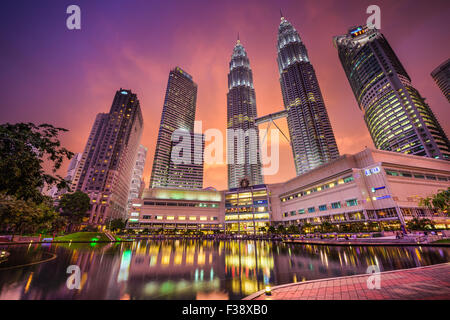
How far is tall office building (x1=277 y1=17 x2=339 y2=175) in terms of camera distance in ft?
444

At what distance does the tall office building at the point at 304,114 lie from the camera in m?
135

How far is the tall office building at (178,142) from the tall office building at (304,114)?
86470mm

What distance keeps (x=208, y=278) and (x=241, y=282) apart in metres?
2.09

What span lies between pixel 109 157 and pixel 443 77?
967 ft

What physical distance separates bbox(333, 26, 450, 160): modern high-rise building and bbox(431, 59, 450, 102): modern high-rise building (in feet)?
237

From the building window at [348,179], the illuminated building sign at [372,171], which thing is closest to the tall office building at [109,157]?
Result: the building window at [348,179]

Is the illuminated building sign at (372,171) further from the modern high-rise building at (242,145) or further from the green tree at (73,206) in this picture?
the modern high-rise building at (242,145)

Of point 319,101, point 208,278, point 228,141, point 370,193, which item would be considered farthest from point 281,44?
point 208,278

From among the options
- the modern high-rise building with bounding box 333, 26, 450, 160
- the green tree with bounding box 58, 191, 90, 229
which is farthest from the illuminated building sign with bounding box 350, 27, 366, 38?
the green tree with bounding box 58, 191, 90, 229

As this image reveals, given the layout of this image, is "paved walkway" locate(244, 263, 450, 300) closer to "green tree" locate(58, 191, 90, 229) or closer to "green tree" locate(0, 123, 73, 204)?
"green tree" locate(0, 123, 73, 204)

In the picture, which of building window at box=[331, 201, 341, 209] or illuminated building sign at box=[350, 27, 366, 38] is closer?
building window at box=[331, 201, 341, 209]

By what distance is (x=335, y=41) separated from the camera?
579ft
